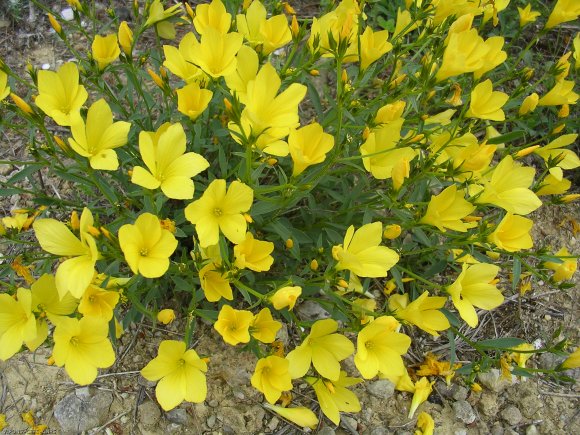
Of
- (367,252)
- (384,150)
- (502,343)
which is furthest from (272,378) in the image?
(502,343)

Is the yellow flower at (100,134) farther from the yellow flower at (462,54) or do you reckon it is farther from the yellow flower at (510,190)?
the yellow flower at (510,190)

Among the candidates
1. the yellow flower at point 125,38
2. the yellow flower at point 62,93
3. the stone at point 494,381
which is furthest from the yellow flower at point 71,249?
the stone at point 494,381

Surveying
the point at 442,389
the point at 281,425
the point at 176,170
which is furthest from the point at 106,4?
the point at 442,389

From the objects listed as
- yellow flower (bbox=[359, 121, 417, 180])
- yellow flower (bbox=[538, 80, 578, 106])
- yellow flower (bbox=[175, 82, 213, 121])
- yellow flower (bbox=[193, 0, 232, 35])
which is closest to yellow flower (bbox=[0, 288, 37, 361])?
yellow flower (bbox=[175, 82, 213, 121])

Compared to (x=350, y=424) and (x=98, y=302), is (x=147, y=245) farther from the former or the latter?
(x=350, y=424)

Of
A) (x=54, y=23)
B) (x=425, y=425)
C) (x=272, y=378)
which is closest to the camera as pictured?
(x=272, y=378)

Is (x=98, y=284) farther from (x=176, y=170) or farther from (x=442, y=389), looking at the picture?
(x=442, y=389)
